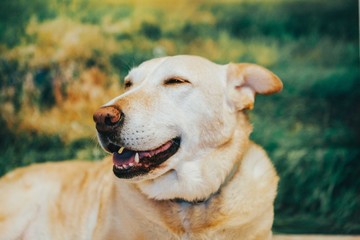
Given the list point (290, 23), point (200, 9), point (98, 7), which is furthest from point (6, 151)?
point (290, 23)

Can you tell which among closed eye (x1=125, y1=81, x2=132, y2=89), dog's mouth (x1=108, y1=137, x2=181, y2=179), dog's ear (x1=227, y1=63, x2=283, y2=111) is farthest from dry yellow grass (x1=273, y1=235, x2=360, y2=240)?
closed eye (x1=125, y1=81, x2=132, y2=89)

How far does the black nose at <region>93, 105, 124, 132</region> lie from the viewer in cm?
189

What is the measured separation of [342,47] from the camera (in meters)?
3.69

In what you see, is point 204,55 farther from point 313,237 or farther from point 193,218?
point 193,218

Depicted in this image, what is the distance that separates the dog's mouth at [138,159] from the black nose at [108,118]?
0.12 meters

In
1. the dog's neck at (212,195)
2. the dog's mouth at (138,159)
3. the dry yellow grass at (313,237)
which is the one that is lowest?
the dry yellow grass at (313,237)

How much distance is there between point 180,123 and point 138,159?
0.26 m

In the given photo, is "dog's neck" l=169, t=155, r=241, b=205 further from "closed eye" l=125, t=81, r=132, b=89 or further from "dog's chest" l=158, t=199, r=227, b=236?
"closed eye" l=125, t=81, r=132, b=89

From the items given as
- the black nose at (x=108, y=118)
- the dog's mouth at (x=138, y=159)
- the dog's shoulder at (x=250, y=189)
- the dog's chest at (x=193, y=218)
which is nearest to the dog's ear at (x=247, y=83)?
the dog's shoulder at (x=250, y=189)

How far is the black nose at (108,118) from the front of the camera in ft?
6.20

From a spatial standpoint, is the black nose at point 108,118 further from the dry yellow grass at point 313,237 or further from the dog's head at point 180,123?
the dry yellow grass at point 313,237

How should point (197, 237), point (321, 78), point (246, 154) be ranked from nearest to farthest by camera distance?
point (197, 237), point (246, 154), point (321, 78)

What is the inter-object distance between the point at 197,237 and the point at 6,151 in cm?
229

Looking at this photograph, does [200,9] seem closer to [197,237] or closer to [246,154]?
[246,154]
